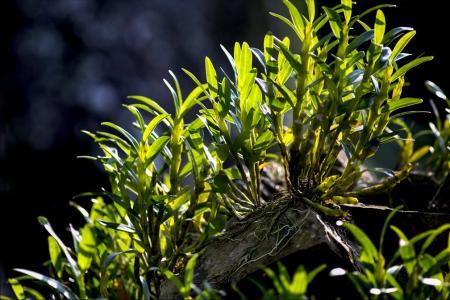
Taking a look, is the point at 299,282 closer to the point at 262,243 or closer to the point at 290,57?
the point at 262,243

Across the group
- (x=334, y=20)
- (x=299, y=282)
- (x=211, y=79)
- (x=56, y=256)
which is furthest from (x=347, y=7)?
(x=56, y=256)

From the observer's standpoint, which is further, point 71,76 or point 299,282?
point 71,76

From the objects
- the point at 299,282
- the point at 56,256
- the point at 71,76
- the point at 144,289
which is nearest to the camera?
the point at 299,282

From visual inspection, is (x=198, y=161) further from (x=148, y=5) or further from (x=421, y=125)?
(x=148, y=5)

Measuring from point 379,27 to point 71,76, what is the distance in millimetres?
1729

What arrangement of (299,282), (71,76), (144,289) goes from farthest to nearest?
(71,76) → (144,289) → (299,282)

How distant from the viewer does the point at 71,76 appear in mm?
2533

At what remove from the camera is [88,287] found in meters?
1.13

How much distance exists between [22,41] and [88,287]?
1.66m

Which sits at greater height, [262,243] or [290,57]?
[290,57]

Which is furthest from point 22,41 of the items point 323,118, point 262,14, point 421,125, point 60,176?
point 323,118

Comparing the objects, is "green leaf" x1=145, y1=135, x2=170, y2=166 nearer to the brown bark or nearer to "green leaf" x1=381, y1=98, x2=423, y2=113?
the brown bark

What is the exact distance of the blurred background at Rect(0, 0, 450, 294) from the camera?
7.50 feet

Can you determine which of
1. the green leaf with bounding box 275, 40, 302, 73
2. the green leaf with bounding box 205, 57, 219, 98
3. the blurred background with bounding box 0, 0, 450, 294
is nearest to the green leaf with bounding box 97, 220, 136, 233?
the green leaf with bounding box 205, 57, 219, 98
